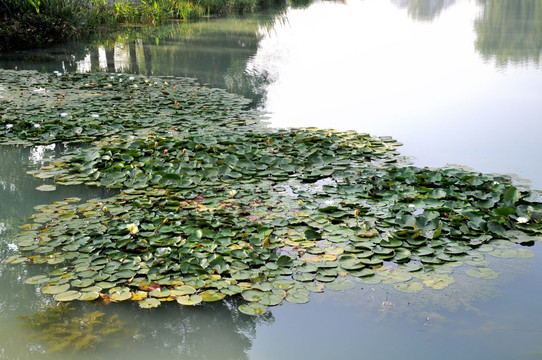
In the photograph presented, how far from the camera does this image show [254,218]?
10.4 feet

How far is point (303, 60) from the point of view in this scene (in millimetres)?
9219

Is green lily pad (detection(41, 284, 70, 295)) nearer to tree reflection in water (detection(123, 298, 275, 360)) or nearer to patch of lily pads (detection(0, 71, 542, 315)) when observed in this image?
patch of lily pads (detection(0, 71, 542, 315))

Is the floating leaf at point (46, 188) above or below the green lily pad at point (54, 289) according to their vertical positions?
above

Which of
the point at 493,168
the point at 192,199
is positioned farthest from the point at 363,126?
the point at 192,199

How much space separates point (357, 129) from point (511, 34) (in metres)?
8.31

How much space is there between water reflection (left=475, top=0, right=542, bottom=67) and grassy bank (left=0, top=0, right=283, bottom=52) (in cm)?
773

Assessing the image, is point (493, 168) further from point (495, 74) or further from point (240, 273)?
point (495, 74)

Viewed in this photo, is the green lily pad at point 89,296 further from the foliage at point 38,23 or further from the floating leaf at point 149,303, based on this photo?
the foliage at point 38,23

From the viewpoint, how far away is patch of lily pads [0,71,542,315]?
2.56 meters

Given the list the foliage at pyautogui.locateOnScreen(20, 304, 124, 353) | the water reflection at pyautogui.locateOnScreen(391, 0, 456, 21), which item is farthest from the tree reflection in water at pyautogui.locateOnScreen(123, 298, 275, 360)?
the water reflection at pyautogui.locateOnScreen(391, 0, 456, 21)

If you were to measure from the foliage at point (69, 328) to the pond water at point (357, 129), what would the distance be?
3cm

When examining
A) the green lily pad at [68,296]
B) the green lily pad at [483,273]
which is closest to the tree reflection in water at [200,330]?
the green lily pad at [68,296]

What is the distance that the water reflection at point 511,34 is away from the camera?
9.23 metres

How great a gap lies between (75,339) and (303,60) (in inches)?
301
